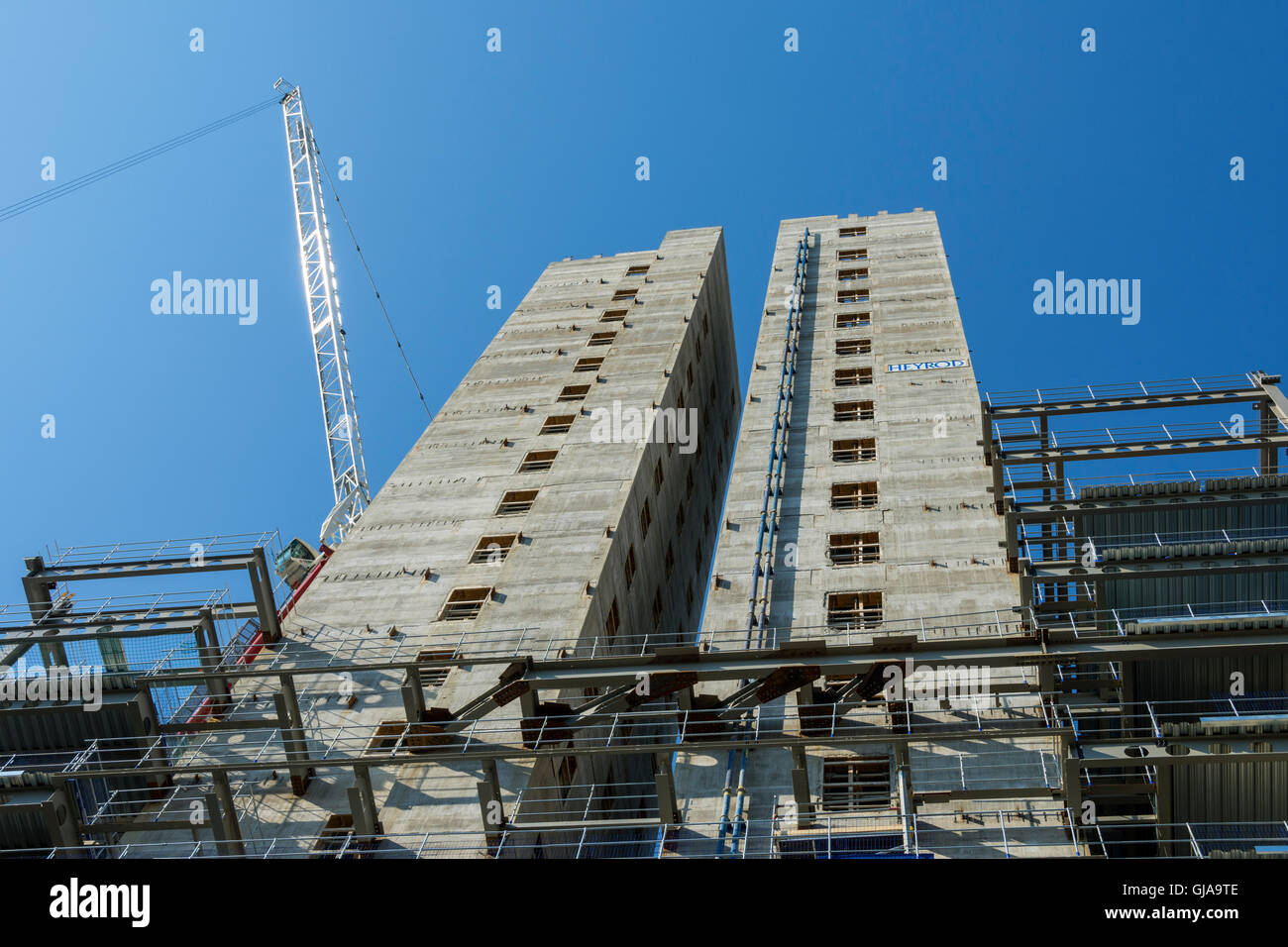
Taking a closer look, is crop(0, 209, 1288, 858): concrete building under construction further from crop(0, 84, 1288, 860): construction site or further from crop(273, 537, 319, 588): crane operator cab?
crop(273, 537, 319, 588): crane operator cab

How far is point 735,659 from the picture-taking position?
3116 centimetres

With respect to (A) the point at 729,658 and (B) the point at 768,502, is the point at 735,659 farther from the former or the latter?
(B) the point at 768,502

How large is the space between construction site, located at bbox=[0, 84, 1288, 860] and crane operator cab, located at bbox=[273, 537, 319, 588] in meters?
26.7

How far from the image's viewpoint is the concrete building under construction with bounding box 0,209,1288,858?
92.7ft

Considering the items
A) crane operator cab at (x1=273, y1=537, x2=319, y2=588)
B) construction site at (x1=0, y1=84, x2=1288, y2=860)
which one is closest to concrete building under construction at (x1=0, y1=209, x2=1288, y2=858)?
construction site at (x1=0, y1=84, x2=1288, y2=860)

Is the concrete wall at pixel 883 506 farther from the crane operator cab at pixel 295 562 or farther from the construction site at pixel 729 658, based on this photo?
the crane operator cab at pixel 295 562

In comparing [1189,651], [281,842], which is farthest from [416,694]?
[1189,651]

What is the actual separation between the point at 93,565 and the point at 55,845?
1615 centimetres

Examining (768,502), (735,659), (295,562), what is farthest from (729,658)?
(295,562)

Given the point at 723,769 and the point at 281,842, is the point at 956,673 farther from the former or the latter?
the point at 281,842

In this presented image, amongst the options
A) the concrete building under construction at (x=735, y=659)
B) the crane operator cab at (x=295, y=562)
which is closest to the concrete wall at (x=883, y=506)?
the concrete building under construction at (x=735, y=659)

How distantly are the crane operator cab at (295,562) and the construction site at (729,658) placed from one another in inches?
1050

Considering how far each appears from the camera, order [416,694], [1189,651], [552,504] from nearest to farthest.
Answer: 1. [1189,651]
2. [416,694]
3. [552,504]

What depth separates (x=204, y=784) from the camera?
109 ft
